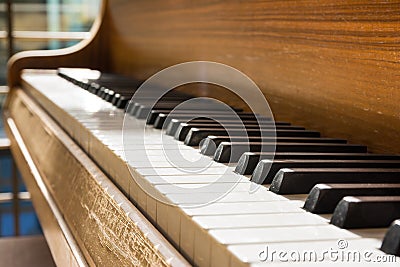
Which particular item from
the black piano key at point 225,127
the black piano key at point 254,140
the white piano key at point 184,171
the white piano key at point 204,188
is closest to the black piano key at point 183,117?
the black piano key at point 225,127

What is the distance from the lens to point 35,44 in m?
5.43

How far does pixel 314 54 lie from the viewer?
1286 mm

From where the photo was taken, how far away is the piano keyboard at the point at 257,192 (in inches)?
23.3

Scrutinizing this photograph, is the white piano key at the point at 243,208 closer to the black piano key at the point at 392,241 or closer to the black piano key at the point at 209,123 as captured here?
the black piano key at the point at 392,241

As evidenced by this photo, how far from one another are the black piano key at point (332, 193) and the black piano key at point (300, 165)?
4.3 inches

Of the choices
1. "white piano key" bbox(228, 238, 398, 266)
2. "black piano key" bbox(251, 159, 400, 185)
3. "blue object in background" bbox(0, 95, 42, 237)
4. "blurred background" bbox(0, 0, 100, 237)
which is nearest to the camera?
"white piano key" bbox(228, 238, 398, 266)

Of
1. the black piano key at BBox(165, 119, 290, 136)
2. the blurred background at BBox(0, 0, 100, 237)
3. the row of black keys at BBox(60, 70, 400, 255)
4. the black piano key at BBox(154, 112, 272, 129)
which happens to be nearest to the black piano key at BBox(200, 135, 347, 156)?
the row of black keys at BBox(60, 70, 400, 255)

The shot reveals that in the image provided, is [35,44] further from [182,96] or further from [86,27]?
[182,96]

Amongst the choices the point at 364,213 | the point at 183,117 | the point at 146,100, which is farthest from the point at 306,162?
the point at 146,100

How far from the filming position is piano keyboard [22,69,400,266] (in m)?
0.59

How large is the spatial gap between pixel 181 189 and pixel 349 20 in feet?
1.72

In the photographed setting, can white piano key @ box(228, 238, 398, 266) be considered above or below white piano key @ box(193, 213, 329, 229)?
above

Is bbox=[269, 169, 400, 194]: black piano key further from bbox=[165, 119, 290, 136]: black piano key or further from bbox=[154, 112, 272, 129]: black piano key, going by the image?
bbox=[154, 112, 272, 129]: black piano key

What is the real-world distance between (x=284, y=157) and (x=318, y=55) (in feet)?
1.27
